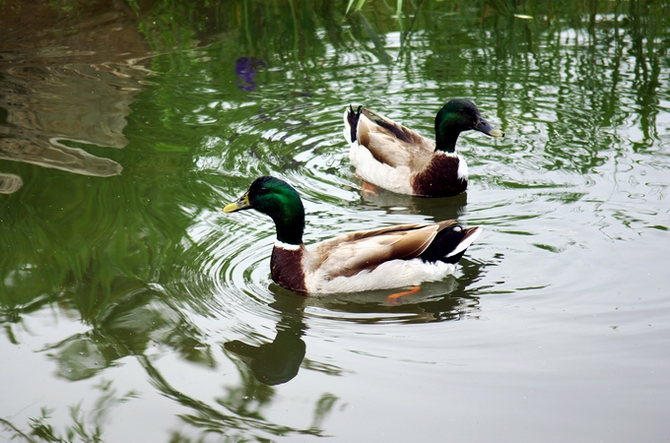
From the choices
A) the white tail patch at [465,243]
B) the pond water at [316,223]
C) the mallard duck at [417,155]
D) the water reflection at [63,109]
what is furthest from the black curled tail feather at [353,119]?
the white tail patch at [465,243]

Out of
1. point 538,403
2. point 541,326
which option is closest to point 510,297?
point 541,326

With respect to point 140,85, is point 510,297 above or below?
below

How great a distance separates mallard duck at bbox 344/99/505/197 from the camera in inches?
287

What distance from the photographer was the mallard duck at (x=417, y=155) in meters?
7.29

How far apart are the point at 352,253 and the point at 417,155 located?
2344 millimetres

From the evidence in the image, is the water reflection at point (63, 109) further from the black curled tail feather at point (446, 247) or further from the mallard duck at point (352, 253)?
the black curled tail feather at point (446, 247)

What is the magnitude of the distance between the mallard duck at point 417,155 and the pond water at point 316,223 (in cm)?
17

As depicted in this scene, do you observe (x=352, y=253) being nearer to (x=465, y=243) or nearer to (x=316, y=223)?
(x=465, y=243)

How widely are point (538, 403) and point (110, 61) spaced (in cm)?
714

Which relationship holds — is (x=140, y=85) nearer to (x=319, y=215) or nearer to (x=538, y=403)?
(x=319, y=215)

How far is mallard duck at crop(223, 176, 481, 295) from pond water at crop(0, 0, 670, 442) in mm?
125

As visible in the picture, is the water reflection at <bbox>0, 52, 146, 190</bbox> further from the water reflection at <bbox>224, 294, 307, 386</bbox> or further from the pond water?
the water reflection at <bbox>224, 294, 307, 386</bbox>

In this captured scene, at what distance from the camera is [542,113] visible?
849 centimetres

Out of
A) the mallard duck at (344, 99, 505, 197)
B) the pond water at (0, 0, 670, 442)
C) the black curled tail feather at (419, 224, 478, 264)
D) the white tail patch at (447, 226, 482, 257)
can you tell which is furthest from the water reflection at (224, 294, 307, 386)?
the mallard duck at (344, 99, 505, 197)
